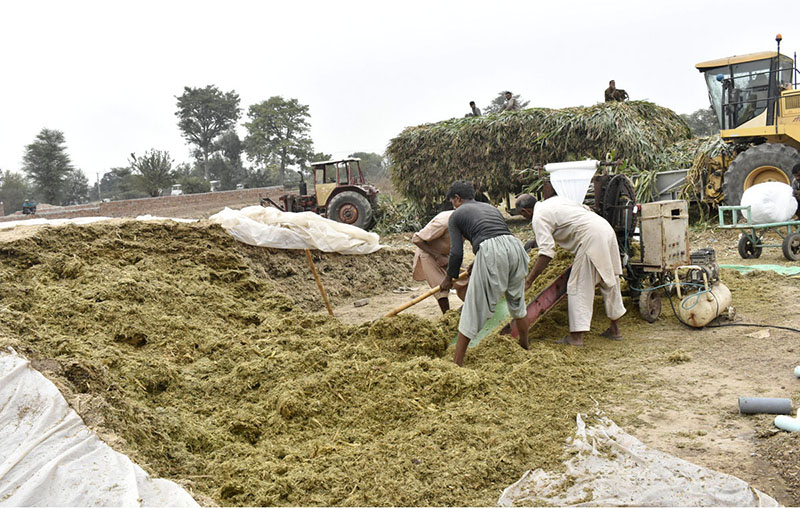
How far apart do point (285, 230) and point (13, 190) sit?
40136 millimetres

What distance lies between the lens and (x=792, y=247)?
7.49m

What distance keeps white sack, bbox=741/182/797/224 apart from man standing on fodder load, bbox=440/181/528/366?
487 cm

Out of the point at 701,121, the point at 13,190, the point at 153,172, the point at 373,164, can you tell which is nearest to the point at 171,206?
the point at 153,172

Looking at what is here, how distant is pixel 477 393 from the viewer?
352 centimetres

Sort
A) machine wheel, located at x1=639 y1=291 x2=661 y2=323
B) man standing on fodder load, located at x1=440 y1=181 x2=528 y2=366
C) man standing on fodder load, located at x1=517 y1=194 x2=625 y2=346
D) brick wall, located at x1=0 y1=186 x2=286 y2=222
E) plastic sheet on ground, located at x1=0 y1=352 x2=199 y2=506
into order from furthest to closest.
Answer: brick wall, located at x1=0 y1=186 x2=286 y2=222
machine wheel, located at x1=639 y1=291 x2=661 y2=323
man standing on fodder load, located at x1=517 y1=194 x2=625 y2=346
man standing on fodder load, located at x1=440 y1=181 x2=528 y2=366
plastic sheet on ground, located at x1=0 y1=352 x2=199 y2=506

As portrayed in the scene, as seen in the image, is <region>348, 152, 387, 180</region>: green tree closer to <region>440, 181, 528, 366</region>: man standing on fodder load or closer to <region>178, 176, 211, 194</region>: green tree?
<region>178, 176, 211, 194</region>: green tree

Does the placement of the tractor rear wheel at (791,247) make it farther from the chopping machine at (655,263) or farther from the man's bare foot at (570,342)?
the man's bare foot at (570,342)

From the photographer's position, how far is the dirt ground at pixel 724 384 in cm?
278

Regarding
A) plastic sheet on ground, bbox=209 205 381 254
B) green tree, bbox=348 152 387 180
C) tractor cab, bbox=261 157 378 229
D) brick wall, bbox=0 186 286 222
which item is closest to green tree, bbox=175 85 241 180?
green tree, bbox=348 152 387 180

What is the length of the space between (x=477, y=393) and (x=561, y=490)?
999mm

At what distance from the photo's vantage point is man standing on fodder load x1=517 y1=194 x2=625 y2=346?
464 centimetres

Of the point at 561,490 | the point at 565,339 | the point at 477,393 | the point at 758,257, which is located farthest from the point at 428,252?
the point at 758,257

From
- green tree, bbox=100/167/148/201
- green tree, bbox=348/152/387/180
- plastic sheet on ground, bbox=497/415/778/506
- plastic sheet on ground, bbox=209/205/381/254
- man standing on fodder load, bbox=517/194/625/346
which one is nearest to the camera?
plastic sheet on ground, bbox=497/415/778/506

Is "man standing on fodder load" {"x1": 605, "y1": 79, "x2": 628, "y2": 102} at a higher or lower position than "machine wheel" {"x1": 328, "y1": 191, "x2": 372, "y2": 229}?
higher
